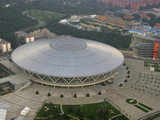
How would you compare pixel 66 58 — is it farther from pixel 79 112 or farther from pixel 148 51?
pixel 148 51

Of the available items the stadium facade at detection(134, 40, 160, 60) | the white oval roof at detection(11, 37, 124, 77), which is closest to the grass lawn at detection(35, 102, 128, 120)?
the white oval roof at detection(11, 37, 124, 77)

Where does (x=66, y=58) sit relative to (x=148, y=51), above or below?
above

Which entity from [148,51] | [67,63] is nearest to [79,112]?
[67,63]

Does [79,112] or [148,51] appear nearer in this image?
[79,112]

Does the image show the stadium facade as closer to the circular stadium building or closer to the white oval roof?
the white oval roof

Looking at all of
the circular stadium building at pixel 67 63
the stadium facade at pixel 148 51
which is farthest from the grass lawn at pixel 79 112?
the stadium facade at pixel 148 51

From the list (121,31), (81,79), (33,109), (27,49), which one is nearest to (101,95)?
(81,79)
